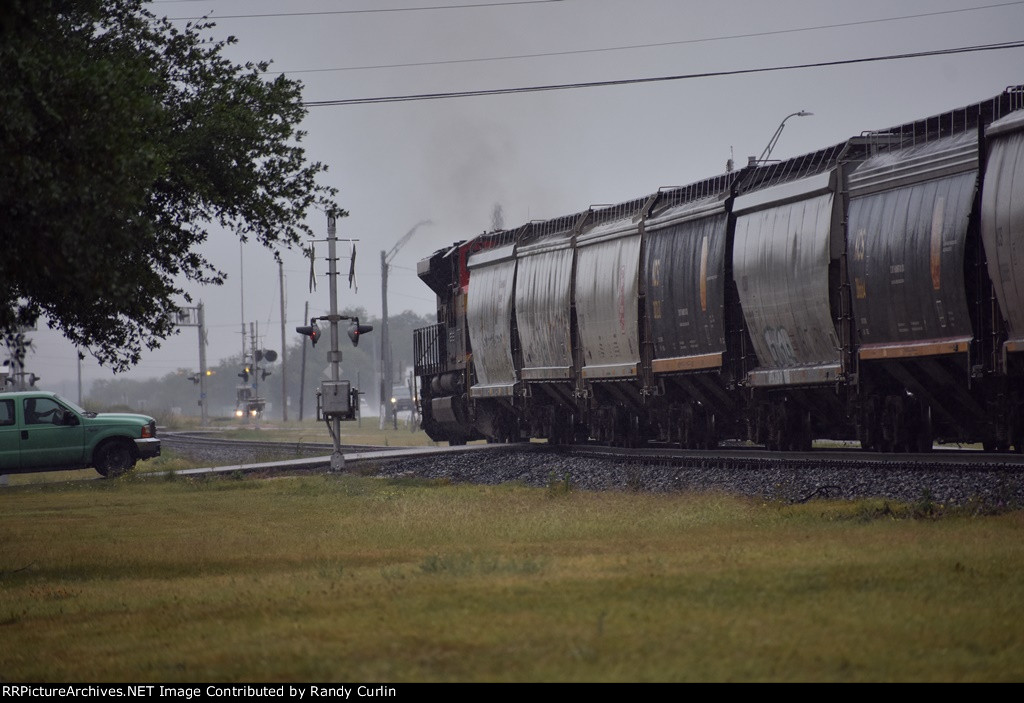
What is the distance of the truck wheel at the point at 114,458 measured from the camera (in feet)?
92.2

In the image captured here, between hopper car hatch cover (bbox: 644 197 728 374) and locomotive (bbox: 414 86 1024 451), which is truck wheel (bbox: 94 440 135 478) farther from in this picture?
hopper car hatch cover (bbox: 644 197 728 374)

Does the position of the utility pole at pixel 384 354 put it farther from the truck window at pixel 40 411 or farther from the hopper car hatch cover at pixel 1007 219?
the hopper car hatch cover at pixel 1007 219

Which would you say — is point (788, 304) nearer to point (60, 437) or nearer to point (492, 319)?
point (492, 319)

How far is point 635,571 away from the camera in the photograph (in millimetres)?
9609

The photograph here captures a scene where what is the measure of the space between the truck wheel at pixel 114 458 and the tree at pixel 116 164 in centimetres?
1171

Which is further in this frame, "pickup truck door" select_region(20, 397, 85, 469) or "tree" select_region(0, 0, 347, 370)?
"pickup truck door" select_region(20, 397, 85, 469)

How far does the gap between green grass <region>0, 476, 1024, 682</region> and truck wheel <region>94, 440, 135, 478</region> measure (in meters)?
12.6

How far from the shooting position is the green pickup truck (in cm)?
2747

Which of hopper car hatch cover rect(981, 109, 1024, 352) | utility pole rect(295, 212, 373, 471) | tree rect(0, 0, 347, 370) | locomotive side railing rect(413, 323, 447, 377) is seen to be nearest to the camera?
tree rect(0, 0, 347, 370)

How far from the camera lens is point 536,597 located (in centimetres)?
841

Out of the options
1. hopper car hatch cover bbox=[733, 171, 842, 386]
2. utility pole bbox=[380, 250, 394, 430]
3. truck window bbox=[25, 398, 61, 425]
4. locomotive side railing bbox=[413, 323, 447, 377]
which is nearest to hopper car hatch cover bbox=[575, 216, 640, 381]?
hopper car hatch cover bbox=[733, 171, 842, 386]

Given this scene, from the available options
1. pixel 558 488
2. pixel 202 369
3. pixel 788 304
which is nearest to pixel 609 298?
pixel 788 304

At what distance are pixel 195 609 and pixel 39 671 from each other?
1772mm
